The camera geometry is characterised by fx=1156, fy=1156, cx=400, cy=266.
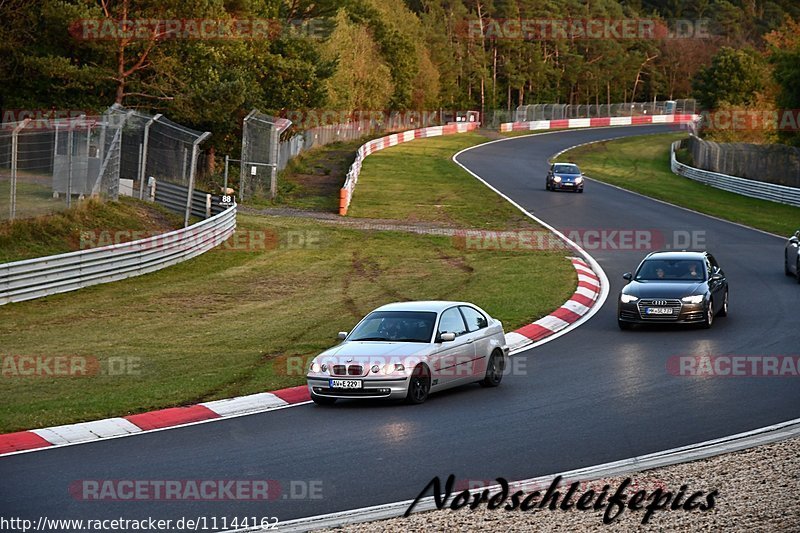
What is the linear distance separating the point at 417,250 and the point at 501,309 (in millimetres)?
10737

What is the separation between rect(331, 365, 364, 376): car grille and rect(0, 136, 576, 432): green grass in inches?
60.8

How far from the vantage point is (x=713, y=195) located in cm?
5406

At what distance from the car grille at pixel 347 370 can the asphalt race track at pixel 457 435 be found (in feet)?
1.51

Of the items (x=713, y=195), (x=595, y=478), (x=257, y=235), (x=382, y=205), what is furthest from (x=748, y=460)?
(x=713, y=195)

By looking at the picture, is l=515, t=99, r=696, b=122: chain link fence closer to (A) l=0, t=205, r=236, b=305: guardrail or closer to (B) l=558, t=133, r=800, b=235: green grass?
(B) l=558, t=133, r=800, b=235: green grass

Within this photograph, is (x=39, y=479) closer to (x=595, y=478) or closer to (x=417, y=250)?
(x=595, y=478)

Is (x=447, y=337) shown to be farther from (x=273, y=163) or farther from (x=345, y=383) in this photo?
(x=273, y=163)

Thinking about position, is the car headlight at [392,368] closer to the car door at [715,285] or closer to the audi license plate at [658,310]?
the audi license plate at [658,310]

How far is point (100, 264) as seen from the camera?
25.4 meters

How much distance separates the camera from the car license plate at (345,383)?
48.1ft

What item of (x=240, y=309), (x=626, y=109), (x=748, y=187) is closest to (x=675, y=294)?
(x=240, y=309)

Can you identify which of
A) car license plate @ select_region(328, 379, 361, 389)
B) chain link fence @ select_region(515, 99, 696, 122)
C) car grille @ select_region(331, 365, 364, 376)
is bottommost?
car license plate @ select_region(328, 379, 361, 389)

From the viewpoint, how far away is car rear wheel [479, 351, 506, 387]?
16.3m

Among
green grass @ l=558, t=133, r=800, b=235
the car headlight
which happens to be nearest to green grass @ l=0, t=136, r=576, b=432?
the car headlight
